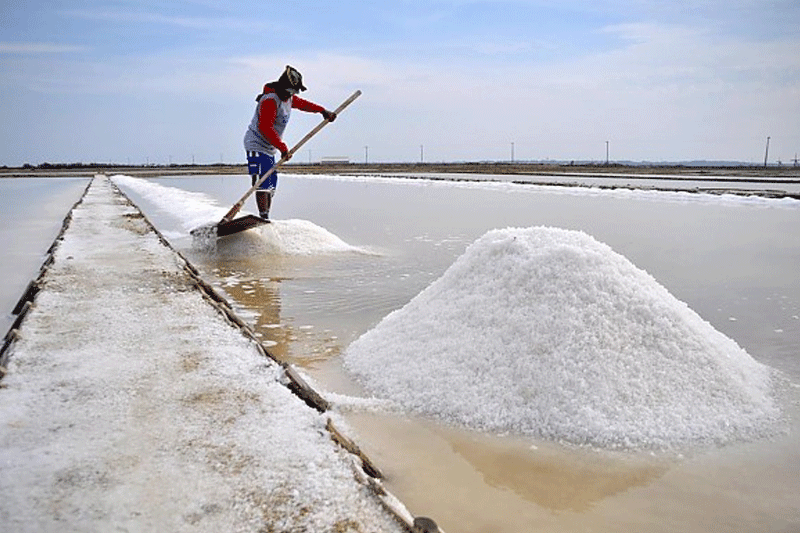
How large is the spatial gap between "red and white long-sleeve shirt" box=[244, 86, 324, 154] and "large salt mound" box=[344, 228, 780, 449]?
3352mm

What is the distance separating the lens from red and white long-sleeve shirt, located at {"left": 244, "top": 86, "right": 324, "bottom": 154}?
5512 mm

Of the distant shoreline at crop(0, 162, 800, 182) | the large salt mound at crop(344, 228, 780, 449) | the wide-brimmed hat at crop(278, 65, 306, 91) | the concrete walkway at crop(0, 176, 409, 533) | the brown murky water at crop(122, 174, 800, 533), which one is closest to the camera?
the concrete walkway at crop(0, 176, 409, 533)

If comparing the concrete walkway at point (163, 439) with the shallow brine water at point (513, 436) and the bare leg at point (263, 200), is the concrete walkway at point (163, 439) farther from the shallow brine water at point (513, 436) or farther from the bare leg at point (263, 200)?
the bare leg at point (263, 200)

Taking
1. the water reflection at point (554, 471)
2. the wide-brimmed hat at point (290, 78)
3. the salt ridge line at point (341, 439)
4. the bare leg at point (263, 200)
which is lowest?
the water reflection at point (554, 471)

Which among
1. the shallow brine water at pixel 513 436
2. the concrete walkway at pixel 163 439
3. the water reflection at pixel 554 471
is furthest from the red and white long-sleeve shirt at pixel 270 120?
the water reflection at pixel 554 471

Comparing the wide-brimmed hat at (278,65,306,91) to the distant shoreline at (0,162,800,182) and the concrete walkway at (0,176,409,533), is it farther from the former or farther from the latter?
the distant shoreline at (0,162,800,182)

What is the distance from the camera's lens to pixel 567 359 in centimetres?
204

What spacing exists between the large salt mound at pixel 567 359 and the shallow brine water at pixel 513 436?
9 cm

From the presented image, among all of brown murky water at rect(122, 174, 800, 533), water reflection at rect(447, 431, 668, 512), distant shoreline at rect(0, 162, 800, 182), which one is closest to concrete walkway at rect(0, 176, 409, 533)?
brown murky water at rect(122, 174, 800, 533)

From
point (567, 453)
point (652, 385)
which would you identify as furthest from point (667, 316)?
point (567, 453)

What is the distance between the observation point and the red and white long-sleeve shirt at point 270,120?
5.51 meters

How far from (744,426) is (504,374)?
0.75 metres

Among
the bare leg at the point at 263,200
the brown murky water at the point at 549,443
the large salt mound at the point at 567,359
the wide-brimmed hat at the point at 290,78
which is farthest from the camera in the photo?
the bare leg at the point at 263,200

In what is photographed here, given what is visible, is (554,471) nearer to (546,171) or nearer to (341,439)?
(341,439)
